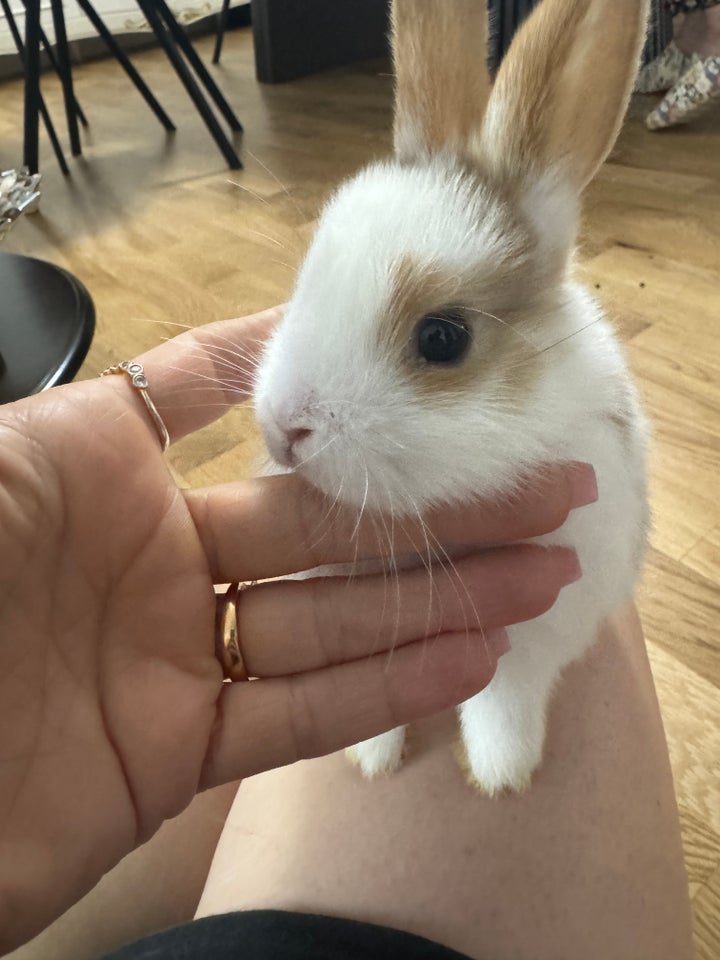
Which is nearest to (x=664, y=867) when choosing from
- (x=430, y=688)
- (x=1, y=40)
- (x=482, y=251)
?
(x=430, y=688)

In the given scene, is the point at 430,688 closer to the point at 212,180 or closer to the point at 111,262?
the point at 111,262

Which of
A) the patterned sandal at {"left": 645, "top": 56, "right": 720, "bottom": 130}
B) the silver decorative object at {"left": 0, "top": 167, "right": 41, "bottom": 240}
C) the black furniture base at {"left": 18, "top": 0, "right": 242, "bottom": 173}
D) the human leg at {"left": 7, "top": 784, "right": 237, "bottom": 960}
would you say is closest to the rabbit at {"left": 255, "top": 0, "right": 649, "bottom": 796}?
the human leg at {"left": 7, "top": 784, "right": 237, "bottom": 960}

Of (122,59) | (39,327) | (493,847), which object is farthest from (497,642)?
(122,59)

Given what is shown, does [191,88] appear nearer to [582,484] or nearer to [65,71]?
[65,71]

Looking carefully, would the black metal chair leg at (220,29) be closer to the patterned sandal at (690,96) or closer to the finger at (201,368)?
the patterned sandal at (690,96)

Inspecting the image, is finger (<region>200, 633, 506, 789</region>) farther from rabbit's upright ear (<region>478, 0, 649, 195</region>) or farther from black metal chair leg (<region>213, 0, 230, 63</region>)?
black metal chair leg (<region>213, 0, 230, 63</region>)
